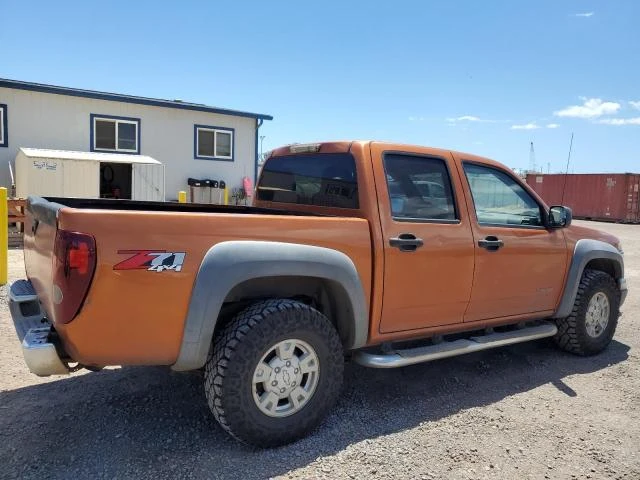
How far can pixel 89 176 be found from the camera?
13000 mm

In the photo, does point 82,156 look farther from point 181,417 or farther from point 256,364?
point 256,364

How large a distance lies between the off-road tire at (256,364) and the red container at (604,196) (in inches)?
1031

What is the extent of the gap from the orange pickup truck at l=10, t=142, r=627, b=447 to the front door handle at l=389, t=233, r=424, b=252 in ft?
0.05

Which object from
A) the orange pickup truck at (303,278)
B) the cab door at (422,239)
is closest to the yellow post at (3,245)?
the orange pickup truck at (303,278)

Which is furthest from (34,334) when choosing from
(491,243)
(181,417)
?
(491,243)

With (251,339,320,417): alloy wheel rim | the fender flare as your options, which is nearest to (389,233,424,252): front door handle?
(251,339,320,417): alloy wheel rim

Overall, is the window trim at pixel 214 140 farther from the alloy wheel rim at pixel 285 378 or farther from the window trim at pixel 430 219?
the alloy wheel rim at pixel 285 378

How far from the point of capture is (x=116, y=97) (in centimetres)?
1504

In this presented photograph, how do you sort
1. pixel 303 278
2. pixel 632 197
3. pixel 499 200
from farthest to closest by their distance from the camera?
1. pixel 632 197
2. pixel 499 200
3. pixel 303 278

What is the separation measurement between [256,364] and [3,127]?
13764 millimetres

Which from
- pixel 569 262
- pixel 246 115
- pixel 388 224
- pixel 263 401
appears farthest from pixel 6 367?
pixel 246 115

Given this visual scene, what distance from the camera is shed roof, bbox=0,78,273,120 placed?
13.7m

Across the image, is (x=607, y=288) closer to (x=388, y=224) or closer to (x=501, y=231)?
(x=501, y=231)

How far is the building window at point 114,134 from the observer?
15.1 metres
